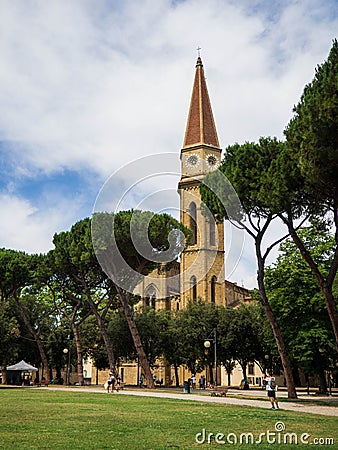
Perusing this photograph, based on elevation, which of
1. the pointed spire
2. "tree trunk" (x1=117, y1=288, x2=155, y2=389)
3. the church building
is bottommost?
"tree trunk" (x1=117, y1=288, x2=155, y2=389)

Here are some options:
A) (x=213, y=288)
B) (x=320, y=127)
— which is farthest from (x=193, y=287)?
(x=320, y=127)

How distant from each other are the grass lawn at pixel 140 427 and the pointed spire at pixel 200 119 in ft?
170

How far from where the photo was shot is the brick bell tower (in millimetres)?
65000

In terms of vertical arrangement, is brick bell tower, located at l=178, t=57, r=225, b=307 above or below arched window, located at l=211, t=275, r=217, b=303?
above

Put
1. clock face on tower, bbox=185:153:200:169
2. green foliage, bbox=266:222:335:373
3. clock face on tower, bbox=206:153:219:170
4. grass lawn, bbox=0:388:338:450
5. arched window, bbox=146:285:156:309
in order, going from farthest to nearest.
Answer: clock face on tower, bbox=185:153:200:169 → clock face on tower, bbox=206:153:219:170 → arched window, bbox=146:285:156:309 → green foliage, bbox=266:222:335:373 → grass lawn, bbox=0:388:338:450

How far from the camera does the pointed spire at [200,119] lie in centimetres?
6906

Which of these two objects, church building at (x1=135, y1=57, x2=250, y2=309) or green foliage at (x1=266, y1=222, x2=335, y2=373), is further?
church building at (x1=135, y1=57, x2=250, y2=309)

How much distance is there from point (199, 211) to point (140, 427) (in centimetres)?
5297

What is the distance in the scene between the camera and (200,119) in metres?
69.4

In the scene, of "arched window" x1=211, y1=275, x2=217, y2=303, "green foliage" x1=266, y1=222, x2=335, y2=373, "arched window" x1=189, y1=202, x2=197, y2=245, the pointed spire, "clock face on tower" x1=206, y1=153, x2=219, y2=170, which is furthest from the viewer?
the pointed spire

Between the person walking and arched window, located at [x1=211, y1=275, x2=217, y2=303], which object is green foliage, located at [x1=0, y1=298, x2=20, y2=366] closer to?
the person walking

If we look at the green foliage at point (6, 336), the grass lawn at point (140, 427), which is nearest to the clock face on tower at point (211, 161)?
the green foliage at point (6, 336)

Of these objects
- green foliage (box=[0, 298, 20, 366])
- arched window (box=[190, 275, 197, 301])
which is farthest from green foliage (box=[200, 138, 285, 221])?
arched window (box=[190, 275, 197, 301])

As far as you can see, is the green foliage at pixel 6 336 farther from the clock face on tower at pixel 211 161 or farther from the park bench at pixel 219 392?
the clock face on tower at pixel 211 161
